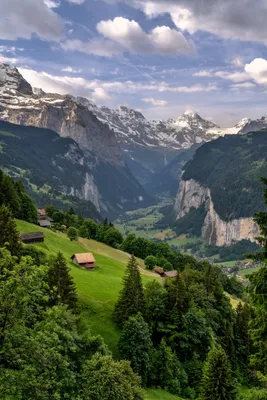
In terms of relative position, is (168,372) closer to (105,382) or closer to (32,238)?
(105,382)

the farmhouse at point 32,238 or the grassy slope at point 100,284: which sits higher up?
the farmhouse at point 32,238

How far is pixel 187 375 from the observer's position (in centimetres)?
5338

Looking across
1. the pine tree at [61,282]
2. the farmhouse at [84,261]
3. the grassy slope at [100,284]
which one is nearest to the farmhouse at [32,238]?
the grassy slope at [100,284]

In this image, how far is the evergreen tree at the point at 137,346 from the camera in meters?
46.2

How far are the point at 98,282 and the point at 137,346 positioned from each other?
2620cm

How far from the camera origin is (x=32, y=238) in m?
81.6

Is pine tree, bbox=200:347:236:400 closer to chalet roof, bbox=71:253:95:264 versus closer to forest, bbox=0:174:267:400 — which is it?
forest, bbox=0:174:267:400

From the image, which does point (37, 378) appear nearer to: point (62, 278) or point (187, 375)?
point (62, 278)

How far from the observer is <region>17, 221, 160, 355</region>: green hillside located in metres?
52.1

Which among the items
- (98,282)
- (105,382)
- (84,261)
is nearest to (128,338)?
(105,382)

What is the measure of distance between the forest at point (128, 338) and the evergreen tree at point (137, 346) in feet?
0.42

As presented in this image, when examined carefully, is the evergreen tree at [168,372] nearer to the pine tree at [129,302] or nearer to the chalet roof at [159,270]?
the pine tree at [129,302]

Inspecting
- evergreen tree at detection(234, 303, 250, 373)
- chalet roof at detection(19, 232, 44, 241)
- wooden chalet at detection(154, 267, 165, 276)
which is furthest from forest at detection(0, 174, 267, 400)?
wooden chalet at detection(154, 267, 165, 276)

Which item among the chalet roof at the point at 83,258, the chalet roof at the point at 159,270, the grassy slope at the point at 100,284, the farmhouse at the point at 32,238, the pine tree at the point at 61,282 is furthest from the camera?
the chalet roof at the point at 159,270
